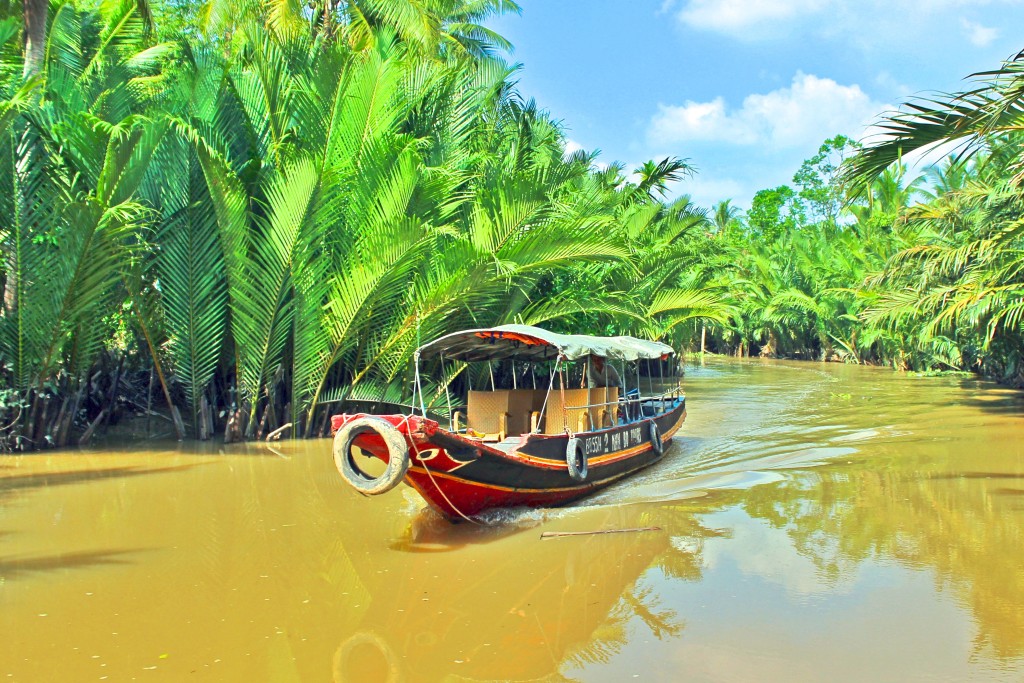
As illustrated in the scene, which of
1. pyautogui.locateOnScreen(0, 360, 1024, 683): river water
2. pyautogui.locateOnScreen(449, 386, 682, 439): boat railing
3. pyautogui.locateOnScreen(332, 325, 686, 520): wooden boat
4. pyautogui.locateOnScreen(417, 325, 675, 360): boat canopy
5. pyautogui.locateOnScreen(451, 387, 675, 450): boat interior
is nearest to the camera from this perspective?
pyautogui.locateOnScreen(0, 360, 1024, 683): river water

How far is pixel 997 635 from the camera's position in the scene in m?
5.68

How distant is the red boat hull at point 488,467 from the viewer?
26.1 ft

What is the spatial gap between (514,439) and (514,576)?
2.92 metres

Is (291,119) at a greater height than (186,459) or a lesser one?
greater

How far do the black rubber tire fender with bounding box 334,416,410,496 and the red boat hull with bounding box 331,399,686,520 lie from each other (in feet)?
0.41

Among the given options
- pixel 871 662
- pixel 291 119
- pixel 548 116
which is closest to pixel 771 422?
pixel 548 116

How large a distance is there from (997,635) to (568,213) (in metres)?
9.69

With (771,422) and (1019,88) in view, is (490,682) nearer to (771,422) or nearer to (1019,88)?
(1019,88)

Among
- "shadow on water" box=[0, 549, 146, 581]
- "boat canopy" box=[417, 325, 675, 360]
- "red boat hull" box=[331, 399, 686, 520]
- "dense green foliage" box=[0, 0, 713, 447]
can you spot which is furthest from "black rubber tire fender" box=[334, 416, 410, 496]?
"dense green foliage" box=[0, 0, 713, 447]

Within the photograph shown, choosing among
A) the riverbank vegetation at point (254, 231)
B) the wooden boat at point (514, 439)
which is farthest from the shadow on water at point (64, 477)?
the wooden boat at point (514, 439)

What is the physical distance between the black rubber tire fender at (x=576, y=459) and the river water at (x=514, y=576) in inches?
17.3

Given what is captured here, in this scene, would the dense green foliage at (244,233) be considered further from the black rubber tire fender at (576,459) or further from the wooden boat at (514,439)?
the black rubber tire fender at (576,459)

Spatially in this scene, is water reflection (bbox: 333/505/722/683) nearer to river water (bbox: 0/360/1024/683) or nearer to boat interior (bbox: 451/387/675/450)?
river water (bbox: 0/360/1024/683)

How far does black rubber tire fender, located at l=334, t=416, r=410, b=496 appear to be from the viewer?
298 inches
